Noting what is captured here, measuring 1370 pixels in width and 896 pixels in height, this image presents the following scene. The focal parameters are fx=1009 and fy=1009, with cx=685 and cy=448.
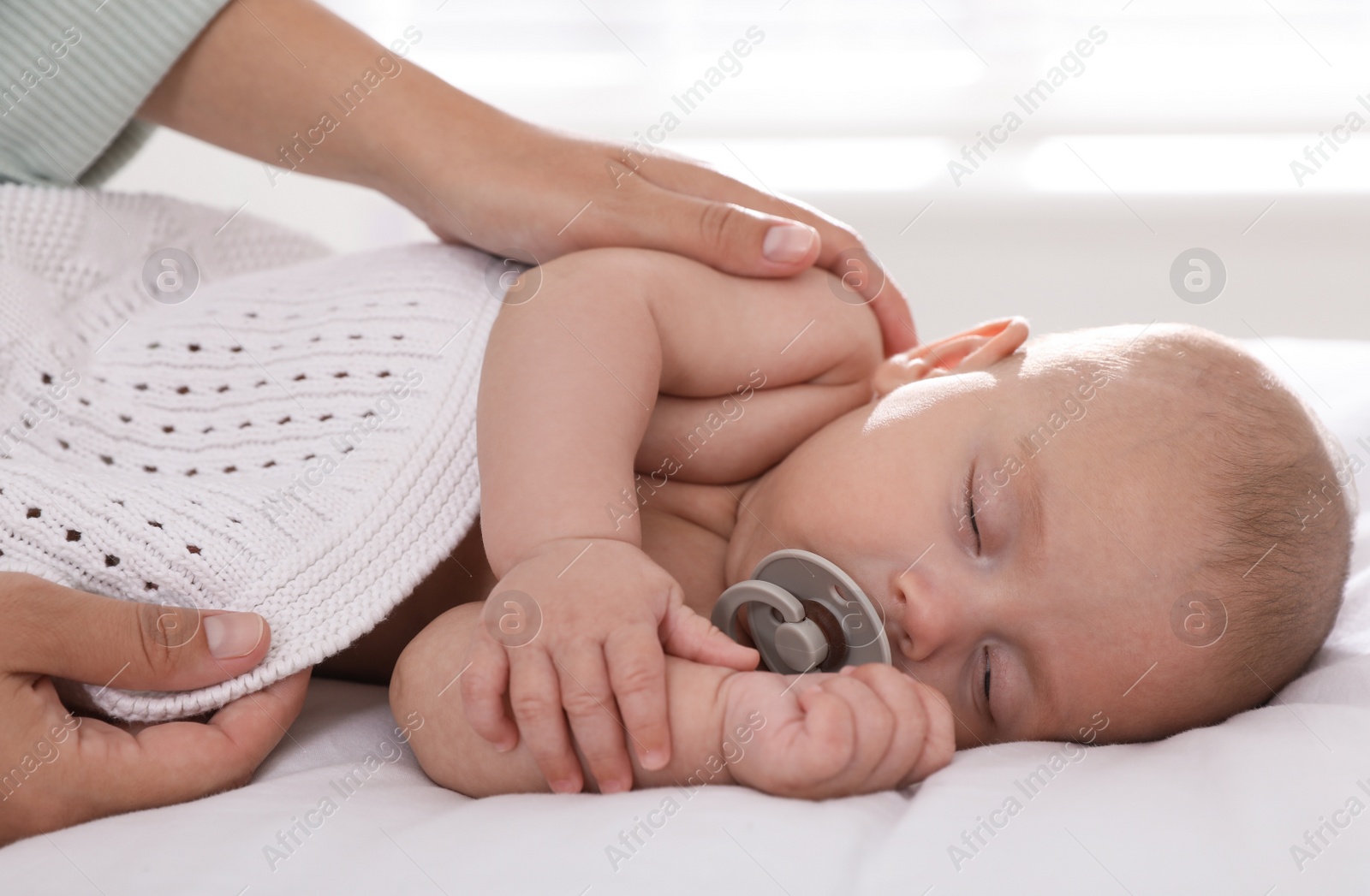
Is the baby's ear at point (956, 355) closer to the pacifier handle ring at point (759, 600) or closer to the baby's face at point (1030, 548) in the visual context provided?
the baby's face at point (1030, 548)

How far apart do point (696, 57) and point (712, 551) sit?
5.04 ft

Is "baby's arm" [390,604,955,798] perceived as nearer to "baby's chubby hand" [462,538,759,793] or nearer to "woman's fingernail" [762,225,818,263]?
"baby's chubby hand" [462,538,759,793]

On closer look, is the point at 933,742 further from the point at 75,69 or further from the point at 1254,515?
the point at 75,69

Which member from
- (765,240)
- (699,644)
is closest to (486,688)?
(699,644)

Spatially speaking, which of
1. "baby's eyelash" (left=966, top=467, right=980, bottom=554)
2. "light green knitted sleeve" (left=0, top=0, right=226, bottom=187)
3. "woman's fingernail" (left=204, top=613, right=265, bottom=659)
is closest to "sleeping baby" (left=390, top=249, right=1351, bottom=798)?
"baby's eyelash" (left=966, top=467, right=980, bottom=554)

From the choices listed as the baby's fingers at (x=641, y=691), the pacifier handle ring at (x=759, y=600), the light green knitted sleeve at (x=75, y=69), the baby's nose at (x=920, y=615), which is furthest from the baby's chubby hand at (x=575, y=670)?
the light green knitted sleeve at (x=75, y=69)

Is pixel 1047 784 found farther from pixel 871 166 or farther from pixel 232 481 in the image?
pixel 871 166

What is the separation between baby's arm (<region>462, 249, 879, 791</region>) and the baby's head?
149 millimetres

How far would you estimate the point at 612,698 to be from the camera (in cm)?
70

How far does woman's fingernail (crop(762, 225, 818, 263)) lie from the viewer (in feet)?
3.28

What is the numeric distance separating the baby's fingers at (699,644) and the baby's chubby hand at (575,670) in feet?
0.07

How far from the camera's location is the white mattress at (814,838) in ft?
1.88

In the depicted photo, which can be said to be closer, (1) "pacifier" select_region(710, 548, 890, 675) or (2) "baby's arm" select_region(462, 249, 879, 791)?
(2) "baby's arm" select_region(462, 249, 879, 791)

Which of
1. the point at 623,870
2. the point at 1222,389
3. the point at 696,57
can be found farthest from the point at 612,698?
the point at 696,57
